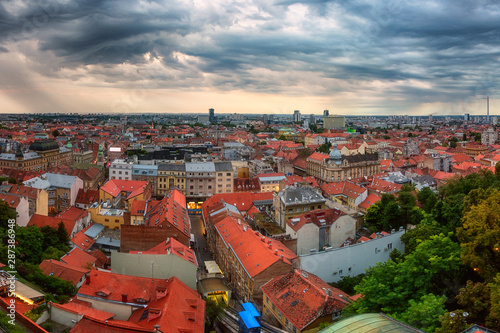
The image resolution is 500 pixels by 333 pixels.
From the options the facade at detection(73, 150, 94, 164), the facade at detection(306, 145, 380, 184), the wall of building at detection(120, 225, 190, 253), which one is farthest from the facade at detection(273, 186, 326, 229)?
the facade at detection(73, 150, 94, 164)

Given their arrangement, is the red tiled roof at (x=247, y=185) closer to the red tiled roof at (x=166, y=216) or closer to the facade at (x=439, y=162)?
the red tiled roof at (x=166, y=216)

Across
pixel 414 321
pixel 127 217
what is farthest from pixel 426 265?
pixel 127 217

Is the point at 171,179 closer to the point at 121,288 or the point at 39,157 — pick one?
the point at 39,157

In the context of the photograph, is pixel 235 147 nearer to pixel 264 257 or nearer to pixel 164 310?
pixel 264 257

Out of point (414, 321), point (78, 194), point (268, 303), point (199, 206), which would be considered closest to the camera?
point (414, 321)

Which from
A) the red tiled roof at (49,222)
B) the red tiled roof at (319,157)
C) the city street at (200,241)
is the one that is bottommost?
the city street at (200,241)

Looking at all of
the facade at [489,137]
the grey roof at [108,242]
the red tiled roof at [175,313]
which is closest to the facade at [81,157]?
the grey roof at [108,242]
